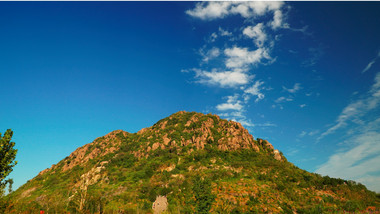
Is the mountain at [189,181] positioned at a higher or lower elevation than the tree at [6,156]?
higher

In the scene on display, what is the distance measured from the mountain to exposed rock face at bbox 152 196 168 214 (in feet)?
1.03

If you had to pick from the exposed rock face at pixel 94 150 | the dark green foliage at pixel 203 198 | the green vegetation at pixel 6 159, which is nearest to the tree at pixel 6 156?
the green vegetation at pixel 6 159

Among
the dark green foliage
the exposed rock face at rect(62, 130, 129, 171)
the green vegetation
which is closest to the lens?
the green vegetation

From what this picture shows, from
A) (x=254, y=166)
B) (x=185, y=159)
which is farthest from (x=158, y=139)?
(x=254, y=166)

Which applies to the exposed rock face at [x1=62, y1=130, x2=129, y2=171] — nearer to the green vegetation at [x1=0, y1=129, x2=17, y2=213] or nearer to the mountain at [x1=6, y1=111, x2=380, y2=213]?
the mountain at [x1=6, y1=111, x2=380, y2=213]

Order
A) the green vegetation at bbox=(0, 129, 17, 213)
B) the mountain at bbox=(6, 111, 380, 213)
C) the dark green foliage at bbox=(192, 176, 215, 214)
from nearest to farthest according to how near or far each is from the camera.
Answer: the green vegetation at bbox=(0, 129, 17, 213) → the dark green foliage at bbox=(192, 176, 215, 214) → the mountain at bbox=(6, 111, 380, 213)

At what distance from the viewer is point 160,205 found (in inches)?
→ 2296

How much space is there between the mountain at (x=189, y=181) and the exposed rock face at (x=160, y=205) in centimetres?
31

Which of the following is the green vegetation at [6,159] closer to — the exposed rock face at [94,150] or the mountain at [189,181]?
the mountain at [189,181]

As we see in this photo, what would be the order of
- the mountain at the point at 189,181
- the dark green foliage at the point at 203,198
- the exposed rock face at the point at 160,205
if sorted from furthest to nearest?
1. the exposed rock face at the point at 160,205
2. the mountain at the point at 189,181
3. the dark green foliage at the point at 203,198

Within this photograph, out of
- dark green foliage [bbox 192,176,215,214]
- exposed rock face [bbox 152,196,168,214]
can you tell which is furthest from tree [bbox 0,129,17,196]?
exposed rock face [bbox 152,196,168,214]

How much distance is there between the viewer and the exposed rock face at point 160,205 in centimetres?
5620

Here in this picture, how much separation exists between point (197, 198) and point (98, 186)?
71.1m

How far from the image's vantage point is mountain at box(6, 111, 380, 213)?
2930 centimetres
